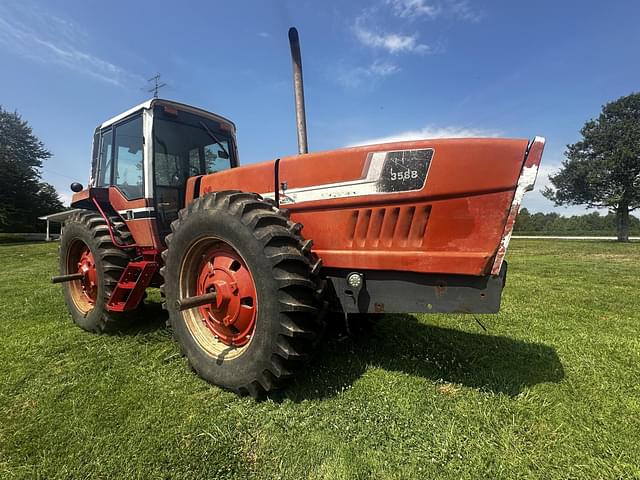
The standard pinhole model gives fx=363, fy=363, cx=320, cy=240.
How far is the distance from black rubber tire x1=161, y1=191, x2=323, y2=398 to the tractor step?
4.78 ft

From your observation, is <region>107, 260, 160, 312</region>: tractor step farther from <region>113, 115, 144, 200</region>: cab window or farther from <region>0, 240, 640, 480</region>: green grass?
<region>113, 115, 144, 200</region>: cab window

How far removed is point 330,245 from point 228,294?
2.78 ft

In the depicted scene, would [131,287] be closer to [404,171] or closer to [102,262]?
[102,262]

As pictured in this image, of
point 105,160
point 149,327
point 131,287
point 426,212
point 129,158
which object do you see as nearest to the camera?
point 426,212

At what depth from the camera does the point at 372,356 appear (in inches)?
124

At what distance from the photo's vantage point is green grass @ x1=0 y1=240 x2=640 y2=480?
1.88 metres

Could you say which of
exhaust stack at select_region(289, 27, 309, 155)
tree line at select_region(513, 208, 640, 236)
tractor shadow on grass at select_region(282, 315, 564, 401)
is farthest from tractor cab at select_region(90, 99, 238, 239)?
tree line at select_region(513, 208, 640, 236)

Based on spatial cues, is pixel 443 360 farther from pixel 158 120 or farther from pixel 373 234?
pixel 158 120

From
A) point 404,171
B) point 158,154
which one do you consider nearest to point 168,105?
point 158,154

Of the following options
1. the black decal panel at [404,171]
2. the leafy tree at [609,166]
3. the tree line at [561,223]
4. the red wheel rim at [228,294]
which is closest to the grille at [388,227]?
the black decal panel at [404,171]

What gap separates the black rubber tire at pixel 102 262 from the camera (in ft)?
12.7

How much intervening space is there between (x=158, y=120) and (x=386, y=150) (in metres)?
2.82

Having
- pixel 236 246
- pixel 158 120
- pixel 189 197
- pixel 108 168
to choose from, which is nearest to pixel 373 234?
pixel 236 246

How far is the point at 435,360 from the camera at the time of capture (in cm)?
305
